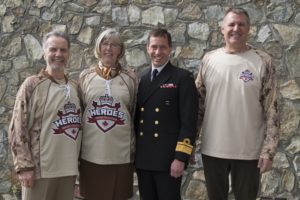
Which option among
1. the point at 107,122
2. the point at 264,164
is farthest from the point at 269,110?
the point at 107,122

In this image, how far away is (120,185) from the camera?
10.8 feet

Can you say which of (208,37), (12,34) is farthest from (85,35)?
(208,37)

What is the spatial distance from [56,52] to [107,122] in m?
0.57

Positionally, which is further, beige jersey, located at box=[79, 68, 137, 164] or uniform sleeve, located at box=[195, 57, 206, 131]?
uniform sleeve, located at box=[195, 57, 206, 131]

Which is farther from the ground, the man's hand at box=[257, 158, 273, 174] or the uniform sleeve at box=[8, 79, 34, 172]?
the uniform sleeve at box=[8, 79, 34, 172]

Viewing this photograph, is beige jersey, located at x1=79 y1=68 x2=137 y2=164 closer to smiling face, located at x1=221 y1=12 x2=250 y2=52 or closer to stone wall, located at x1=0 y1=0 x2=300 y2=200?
smiling face, located at x1=221 y1=12 x2=250 y2=52

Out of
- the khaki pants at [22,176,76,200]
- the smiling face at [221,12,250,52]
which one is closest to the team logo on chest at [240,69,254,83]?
the smiling face at [221,12,250,52]

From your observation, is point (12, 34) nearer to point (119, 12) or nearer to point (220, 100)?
point (119, 12)

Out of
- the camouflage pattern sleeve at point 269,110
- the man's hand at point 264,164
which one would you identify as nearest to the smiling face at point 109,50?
the camouflage pattern sleeve at point 269,110

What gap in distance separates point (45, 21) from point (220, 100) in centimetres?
278

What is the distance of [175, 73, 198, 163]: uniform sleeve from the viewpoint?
310 centimetres

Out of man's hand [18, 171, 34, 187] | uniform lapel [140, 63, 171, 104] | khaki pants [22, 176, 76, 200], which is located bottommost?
khaki pants [22, 176, 76, 200]

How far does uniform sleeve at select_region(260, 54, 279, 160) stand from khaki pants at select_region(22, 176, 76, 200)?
1290 millimetres

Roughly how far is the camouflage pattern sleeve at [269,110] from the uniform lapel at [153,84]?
0.66 m
